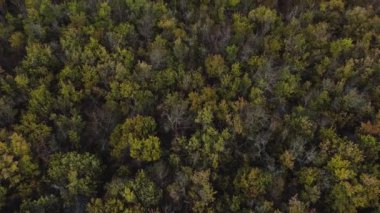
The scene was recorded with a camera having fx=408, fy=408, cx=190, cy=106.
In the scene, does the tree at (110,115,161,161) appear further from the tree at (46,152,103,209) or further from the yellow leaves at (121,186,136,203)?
the yellow leaves at (121,186,136,203)

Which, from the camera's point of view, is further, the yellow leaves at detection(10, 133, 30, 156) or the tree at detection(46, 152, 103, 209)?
the yellow leaves at detection(10, 133, 30, 156)

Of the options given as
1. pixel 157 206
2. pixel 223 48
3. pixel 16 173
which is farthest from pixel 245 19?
pixel 16 173

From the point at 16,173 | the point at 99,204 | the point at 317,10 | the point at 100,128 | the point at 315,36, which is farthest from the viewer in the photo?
the point at 317,10

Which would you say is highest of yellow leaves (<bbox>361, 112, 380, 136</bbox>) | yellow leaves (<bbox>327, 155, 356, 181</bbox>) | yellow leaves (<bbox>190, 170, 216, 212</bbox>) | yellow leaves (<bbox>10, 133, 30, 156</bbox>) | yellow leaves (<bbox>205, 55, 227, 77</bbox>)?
yellow leaves (<bbox>205, 55, 227, 77</bbox>)

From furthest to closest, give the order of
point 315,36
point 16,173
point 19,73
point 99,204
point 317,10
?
point 317,10 → point 315,36 → point 19,73 → point 16,173 → point 99,204

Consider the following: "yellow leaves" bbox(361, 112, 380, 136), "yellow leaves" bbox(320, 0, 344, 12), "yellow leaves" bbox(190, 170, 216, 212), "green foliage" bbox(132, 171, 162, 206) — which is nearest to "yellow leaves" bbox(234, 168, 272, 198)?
"yellow leaves" bbox(190, 170, 216, 212)

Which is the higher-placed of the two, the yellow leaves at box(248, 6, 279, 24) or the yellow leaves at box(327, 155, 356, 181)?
the yellow leaves at box(248, 6, 279, 24)

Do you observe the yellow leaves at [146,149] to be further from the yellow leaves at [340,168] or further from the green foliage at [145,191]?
the yellow leaves at [340,168]

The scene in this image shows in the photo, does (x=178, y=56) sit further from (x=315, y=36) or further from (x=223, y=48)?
(x=315, y=36)

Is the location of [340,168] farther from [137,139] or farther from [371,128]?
[137,139]
